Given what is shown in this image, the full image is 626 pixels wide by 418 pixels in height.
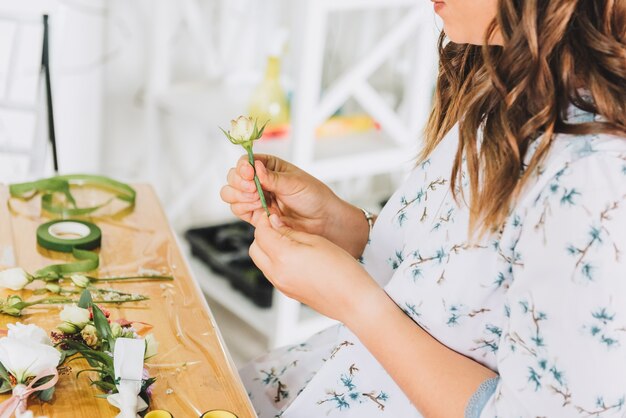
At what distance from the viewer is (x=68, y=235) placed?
1.16m

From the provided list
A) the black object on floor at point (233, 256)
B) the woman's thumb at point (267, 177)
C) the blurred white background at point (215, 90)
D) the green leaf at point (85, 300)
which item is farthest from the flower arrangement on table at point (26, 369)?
the black object on floor at point (233, 256)

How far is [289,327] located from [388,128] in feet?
2.00

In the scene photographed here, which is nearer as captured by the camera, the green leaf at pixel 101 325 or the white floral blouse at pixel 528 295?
the white floral blouse at pixel 528 295

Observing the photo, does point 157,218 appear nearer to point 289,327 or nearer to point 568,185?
point 568,185

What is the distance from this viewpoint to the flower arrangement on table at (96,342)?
842mm

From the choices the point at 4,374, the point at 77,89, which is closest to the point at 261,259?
the point at 4,374

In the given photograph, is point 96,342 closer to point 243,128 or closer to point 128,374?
point 128,374

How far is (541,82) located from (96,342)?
55 cm

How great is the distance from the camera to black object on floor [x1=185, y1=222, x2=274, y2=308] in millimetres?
2295

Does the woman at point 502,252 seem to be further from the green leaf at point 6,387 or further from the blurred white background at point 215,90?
the blurred white background at point 215,90

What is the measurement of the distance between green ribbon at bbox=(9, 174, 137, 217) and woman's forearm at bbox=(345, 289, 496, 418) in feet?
1.75

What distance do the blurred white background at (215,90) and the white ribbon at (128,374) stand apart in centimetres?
103

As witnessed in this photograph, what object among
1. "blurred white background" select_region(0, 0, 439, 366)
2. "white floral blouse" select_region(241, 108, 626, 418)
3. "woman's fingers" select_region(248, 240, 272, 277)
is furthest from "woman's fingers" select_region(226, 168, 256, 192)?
"blurred white background" select_region(0, 0, 439, 366)

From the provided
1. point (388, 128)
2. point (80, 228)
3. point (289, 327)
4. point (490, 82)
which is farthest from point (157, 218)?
point (388, 128)
